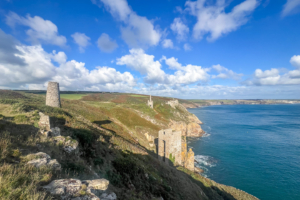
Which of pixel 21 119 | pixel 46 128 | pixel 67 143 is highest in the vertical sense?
pixel 21 119

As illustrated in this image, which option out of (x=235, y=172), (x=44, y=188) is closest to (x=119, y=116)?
(x=235, y=172)

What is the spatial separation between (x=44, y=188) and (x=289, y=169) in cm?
5346

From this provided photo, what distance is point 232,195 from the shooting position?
79.7ft

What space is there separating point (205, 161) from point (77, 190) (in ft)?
146

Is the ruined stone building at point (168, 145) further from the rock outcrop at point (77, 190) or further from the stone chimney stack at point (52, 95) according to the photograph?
the rock outcrop at point (77, 190)

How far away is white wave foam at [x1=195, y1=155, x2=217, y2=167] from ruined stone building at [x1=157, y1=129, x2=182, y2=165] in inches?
692

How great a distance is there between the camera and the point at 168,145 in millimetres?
25781

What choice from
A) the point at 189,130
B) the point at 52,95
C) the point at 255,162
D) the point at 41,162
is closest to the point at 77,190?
the point at 41,162

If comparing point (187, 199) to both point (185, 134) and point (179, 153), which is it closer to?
point (179, 153)

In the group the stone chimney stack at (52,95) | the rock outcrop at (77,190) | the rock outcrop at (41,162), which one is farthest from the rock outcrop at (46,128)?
the stone chimney stack at (52,95)

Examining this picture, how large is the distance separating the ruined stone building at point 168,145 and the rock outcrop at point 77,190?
20811mm

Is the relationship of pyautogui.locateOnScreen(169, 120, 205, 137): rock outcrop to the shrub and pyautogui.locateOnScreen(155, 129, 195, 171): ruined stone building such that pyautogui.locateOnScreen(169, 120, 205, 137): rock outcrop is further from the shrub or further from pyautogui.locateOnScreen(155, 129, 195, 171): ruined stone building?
the shrub

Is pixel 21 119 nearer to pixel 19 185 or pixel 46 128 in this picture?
pixel 46 128

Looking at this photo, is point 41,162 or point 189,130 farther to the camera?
point 189,130
